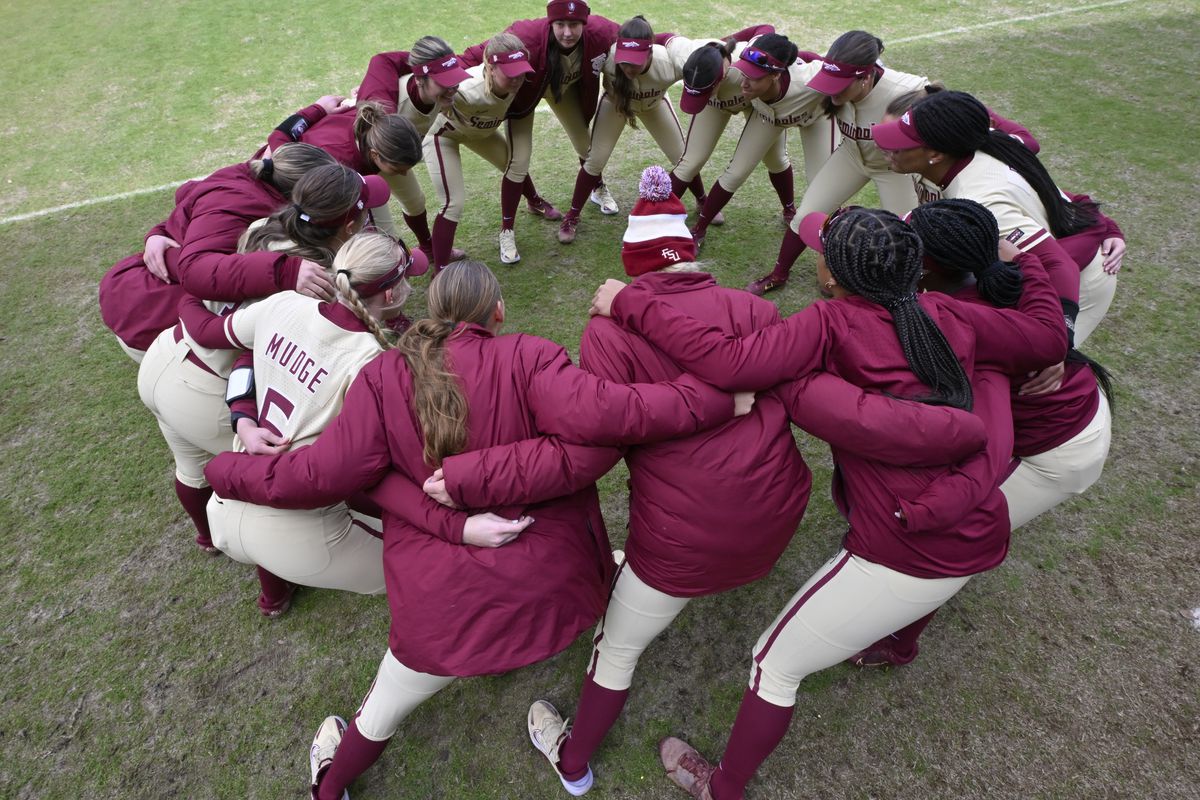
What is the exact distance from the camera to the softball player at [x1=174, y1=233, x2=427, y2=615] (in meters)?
1.96

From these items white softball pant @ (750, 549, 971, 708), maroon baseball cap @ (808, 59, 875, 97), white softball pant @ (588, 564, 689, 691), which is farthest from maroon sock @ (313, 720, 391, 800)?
maroon baseball cap @ (808, 59, 875, 97)

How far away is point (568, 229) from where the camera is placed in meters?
4.86

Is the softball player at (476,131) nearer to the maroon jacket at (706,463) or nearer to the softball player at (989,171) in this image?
the softball player at (989,171)

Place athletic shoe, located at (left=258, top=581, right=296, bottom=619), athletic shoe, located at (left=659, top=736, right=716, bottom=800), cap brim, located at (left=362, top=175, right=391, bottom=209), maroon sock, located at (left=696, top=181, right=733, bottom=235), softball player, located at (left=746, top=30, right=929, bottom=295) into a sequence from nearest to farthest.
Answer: athletic shoe, located at (left=659, top=736, right=716, bottom=800) → athletic shoe, located at (left=258, top=581, right=296, bottom=619) → cap brim, located at (left=362, top=175, right=391, bottom=209) → softball player, located at (left=746, top=30, right=929, bottom=295) → maroon sock, located at (left=696, top=181, right=733, bottom=235)

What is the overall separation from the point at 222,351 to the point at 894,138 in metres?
2.61

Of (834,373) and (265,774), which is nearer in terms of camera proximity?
(834,373)

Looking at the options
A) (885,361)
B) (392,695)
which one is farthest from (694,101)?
(392,695)

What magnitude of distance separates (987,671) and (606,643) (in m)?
1.44

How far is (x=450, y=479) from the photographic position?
167 centimetres

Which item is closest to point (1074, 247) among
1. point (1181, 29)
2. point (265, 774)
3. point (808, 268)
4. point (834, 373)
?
point (834, 373)

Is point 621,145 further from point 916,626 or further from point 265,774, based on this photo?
point 265,774

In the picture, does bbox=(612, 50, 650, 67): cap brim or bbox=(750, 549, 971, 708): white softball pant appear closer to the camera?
bbox=(750, 549, 971, 708): white softball pant

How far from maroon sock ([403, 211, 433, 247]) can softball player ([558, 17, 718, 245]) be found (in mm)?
943

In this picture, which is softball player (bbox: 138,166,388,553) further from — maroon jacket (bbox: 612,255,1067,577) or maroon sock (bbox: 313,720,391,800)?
maroon jacket (bbox: 612,255,1067,577)
